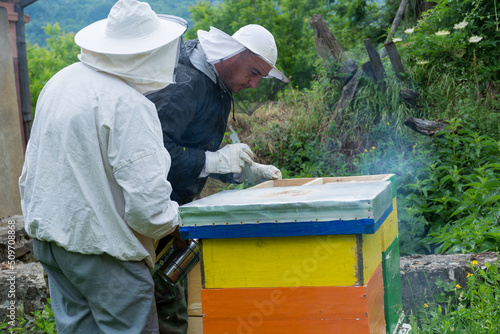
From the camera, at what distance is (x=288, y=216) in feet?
5.19

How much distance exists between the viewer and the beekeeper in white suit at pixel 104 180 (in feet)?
5.32

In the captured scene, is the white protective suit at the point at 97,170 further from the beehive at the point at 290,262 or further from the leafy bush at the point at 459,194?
the leafy bush at the point at 459,194

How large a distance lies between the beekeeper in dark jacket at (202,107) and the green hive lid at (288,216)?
0.51 meters

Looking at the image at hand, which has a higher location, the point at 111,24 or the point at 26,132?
the point at 111,24

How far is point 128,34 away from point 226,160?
77cm

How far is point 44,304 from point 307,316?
2.37 meters

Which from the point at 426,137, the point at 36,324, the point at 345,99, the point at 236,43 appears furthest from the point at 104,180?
the point at 345,99

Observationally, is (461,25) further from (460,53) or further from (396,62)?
(396,62)

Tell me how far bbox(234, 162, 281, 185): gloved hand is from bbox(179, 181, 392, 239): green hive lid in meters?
0.86

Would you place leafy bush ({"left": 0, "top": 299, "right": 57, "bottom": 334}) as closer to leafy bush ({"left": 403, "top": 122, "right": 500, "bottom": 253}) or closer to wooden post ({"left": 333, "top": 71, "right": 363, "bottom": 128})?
leafy bush ({"left": 403, "top": 122, "right": 500, "bottom": 253})

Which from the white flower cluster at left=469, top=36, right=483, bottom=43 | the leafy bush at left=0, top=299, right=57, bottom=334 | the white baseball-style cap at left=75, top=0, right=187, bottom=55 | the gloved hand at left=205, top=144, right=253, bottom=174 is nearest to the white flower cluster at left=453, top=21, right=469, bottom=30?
the white flower cluster at left=469, top=36, right=483, bottom=43

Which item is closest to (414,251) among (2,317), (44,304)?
(44,304)

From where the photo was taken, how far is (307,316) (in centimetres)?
163

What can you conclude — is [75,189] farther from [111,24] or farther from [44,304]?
[44,304]
